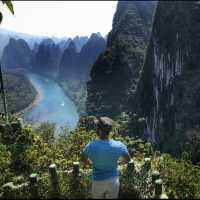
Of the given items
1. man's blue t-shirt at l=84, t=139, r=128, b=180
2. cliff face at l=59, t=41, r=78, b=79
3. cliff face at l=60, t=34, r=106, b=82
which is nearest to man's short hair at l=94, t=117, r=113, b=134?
man's blue t-shirt at l=84, t=139, r=128, b=180

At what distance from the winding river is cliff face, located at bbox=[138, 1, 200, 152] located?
1738 cm

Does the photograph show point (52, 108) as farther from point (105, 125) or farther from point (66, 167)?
point (105, 125)

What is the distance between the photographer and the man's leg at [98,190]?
20.1ft

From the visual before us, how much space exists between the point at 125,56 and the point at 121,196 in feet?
254

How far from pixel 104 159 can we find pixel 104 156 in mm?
38

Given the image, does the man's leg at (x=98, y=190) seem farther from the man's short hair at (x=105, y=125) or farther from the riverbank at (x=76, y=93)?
the riverbank at (x=76, y=93)

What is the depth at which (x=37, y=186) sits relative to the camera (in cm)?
732

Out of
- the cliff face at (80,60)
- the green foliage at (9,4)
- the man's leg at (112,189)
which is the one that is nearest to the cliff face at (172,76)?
the green foliage at (9,4)

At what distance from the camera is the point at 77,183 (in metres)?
7.58

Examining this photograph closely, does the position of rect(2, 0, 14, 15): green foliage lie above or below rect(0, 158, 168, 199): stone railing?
above

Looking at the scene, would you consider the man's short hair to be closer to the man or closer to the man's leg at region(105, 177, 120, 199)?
the man

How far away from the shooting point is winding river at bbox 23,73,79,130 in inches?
3533

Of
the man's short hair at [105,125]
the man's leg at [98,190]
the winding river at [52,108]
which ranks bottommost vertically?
the winding river at [52,108]

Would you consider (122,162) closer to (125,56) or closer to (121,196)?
(121,196)
